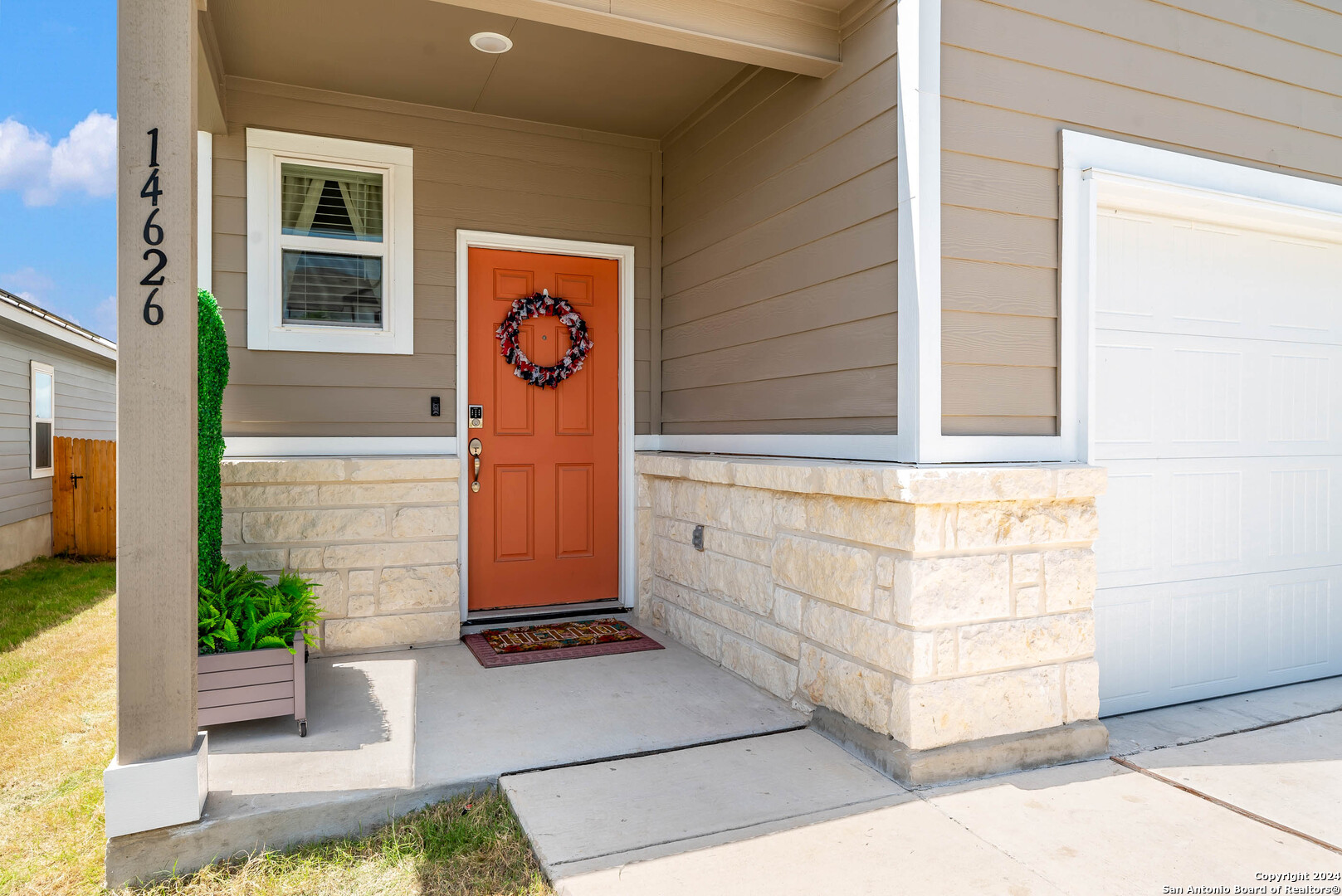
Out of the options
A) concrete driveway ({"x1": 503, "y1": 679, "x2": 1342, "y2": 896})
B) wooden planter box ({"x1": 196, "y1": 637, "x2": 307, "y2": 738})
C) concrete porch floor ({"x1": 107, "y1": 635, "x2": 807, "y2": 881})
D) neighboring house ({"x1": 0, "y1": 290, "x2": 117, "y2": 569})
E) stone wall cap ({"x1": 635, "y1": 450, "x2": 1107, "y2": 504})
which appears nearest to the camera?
concrete driveway ({"x1": 503, "y1": 679, "x2": 1342, "y2": 896})

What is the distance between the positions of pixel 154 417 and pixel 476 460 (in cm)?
227

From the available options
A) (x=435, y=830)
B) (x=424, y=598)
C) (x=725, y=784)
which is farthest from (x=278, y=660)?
(x=725, y=784)

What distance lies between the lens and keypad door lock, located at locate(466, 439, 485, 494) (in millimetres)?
4391

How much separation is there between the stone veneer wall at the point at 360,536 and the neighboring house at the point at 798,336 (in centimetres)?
2

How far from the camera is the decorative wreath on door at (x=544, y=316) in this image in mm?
4457

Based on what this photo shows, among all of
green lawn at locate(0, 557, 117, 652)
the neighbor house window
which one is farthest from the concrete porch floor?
the neighbor house window

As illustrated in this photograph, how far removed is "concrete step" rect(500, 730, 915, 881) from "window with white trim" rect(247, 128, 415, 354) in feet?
8.26

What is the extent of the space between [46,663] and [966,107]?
511 centimetres

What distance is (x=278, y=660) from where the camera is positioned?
2.89m

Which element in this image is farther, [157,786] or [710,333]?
[710,333]

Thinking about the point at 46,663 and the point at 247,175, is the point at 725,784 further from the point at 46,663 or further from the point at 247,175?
the point at 46,663

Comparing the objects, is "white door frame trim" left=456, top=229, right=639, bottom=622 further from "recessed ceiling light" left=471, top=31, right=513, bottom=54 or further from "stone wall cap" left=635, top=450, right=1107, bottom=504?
"stone wall cap" left=635, top=450, right=1107, bottom=504

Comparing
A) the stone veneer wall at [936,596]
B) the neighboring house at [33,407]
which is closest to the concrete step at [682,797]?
the stone veneer wall at [936,596]

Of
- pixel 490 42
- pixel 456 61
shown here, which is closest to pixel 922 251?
pixel 490 42
